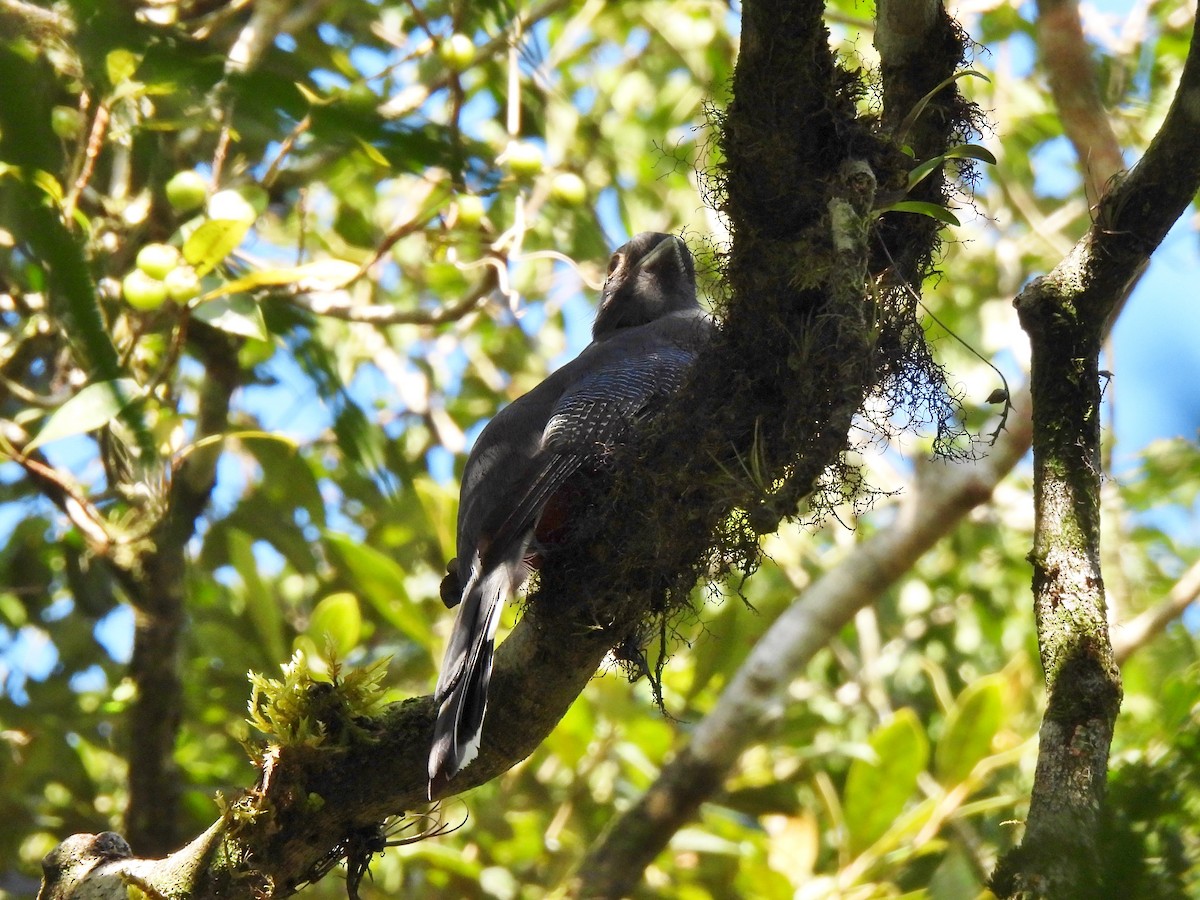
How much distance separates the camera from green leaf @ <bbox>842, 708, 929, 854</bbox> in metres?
5.03

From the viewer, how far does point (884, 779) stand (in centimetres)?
509

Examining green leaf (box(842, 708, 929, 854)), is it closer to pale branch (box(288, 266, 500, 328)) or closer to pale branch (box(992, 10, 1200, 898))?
pale branch (box(288, 266, 500, 328))

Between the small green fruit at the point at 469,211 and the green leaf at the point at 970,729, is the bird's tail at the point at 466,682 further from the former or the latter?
the green leaf at the point at 970,729

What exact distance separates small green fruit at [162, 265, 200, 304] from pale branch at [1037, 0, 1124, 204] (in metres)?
2.88

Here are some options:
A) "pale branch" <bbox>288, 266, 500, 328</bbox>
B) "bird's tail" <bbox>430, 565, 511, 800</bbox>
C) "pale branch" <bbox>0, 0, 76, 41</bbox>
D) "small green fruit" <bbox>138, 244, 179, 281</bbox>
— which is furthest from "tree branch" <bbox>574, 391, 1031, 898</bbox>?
"pale branch" <bbox>0, 0, 76, 41</bbox>

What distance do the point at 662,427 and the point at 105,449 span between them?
247cm

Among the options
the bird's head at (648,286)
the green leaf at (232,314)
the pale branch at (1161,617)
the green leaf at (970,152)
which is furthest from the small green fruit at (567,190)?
the pale branch at (1161,617)

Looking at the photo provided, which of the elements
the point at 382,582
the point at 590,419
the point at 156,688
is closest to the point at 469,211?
the point at 590,419

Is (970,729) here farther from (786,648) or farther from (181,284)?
(181,284)

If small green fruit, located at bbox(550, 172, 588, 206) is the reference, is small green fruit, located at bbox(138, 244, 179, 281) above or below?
below

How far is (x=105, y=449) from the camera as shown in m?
4.68

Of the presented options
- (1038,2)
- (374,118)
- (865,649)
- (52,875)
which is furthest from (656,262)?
(374,118)

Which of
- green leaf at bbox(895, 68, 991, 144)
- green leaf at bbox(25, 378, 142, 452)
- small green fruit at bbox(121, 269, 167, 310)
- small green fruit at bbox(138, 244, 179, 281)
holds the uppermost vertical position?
small green fruit at bbox(138, 244, 179, 281)

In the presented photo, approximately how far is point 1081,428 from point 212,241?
9.14 feet
